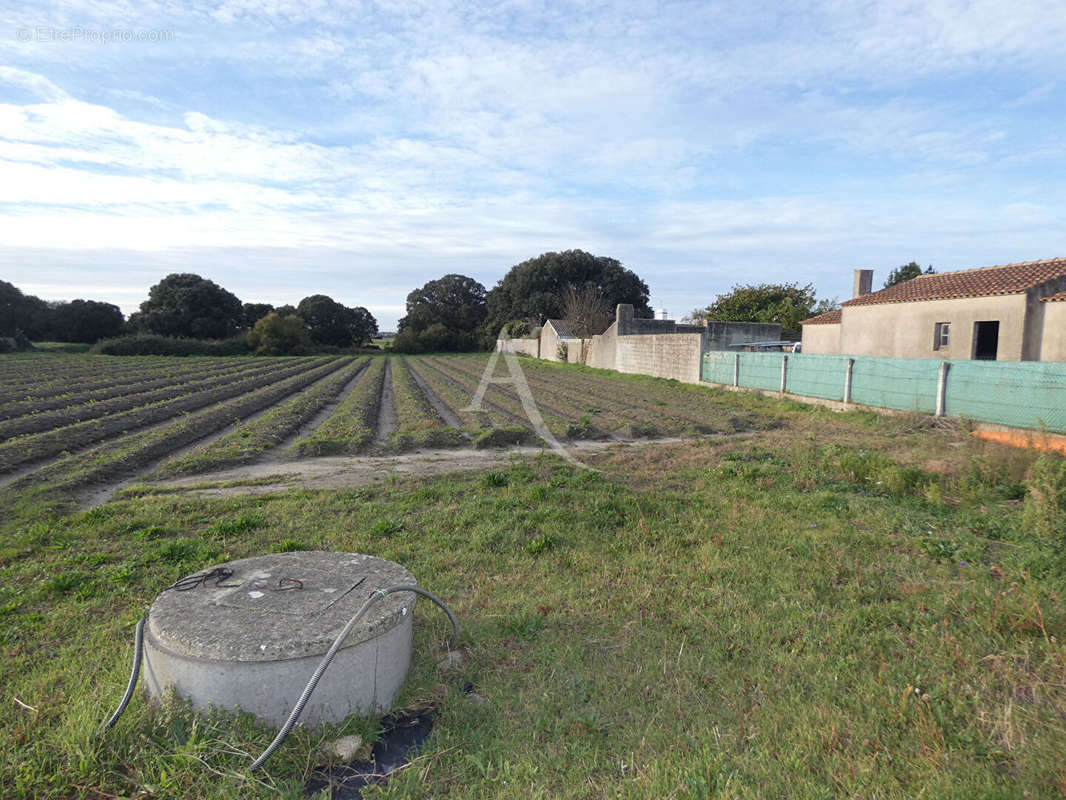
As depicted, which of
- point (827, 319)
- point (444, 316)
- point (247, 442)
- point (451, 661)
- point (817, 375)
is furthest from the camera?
point (444, 316)

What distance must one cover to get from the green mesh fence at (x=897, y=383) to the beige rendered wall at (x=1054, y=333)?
6.02 metres

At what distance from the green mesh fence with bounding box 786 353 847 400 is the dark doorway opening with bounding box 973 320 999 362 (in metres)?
6.58

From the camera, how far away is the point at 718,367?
66.4 ft

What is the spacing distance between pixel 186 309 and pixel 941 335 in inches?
2439

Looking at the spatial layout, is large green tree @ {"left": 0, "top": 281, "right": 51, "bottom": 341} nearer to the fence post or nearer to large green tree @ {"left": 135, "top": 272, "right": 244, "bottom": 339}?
large green tree @ {"left": 135, "top": 272, "right": 244, "bottom": 339}

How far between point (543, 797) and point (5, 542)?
228 inches

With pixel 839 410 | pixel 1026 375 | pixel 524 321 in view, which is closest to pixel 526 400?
pixel 839 410

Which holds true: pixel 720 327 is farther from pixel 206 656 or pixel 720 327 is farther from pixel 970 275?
pixel 206 656

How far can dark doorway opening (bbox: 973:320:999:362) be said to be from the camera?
58.5 ft

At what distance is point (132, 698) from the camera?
2.81 m

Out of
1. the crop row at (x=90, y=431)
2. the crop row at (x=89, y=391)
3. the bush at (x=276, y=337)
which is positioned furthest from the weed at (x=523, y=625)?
the bush at (x=276, y=337)

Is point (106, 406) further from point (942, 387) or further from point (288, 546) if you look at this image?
point (942, 387)

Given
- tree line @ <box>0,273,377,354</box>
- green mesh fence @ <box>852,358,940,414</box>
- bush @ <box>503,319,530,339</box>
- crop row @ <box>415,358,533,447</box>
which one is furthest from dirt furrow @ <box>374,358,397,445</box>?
tree line @ <box>0,273,377,354</box>

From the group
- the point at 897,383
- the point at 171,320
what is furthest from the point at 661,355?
the point at 171,320
